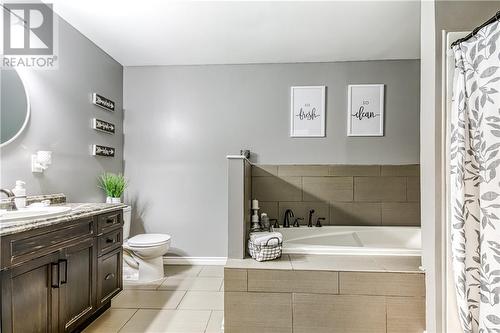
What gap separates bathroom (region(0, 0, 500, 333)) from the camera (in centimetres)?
177

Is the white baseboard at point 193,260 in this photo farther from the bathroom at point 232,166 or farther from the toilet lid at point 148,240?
the toilet lid at point 148,240

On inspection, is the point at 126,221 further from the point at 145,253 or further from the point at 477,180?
the point at 477,180

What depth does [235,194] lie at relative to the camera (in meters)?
2.09

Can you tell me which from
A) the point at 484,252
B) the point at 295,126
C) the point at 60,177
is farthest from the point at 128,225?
the point at 484,252

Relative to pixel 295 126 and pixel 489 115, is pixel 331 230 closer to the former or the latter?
pixel 295 126

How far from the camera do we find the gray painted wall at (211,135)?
3.35m

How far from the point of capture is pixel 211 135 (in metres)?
3.43

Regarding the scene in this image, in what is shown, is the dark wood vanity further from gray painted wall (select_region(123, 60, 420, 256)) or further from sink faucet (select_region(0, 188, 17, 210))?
gray painted wall (select_region(123, 60, 420, 256))

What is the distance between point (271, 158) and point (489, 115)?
7.31 ft

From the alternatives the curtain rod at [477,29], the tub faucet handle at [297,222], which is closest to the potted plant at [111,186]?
the tub faucet handle at [297,222]

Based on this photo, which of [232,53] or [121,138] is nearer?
[232,53]

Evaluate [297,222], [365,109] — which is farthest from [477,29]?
[297,222]

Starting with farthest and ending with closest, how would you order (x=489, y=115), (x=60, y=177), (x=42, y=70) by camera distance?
(x=60, y=177)
(x=42, y=70)
(x=489, y=115)

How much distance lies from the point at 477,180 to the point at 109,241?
2488mm
